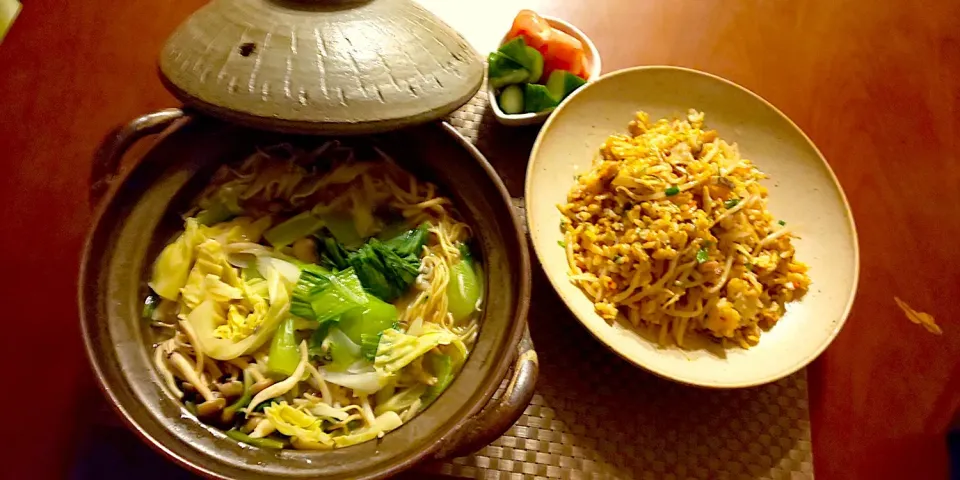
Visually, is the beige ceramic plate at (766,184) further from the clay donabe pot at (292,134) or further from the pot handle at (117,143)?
the pot handle at (117,143)

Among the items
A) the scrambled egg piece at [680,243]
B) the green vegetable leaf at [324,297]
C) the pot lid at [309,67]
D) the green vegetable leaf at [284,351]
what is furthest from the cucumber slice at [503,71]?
the green vegetable leaf at [284,351]

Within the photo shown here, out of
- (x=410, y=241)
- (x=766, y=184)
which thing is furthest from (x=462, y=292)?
(x=766, y=184)

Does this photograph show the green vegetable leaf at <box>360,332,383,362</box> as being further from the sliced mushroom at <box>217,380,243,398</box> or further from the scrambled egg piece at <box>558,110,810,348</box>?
the scrambled egg piece at <box>558,110,810,348</box>

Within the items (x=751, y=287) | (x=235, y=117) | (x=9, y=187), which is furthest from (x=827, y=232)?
(x=9, y=187)

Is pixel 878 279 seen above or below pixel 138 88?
below

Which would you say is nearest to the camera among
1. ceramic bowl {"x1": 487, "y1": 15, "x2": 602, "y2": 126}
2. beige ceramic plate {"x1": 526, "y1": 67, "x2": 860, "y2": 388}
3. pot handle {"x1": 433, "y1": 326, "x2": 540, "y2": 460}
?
pot handle {"x1": 433, "y1": 326, "x2": 540, "y2": 460}

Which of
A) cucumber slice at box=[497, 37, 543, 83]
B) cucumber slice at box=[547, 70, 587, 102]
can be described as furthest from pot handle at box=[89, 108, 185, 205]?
cucumber slice at box=[547, 70, 587, 102]

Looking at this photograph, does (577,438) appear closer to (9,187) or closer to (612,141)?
(612,141)
